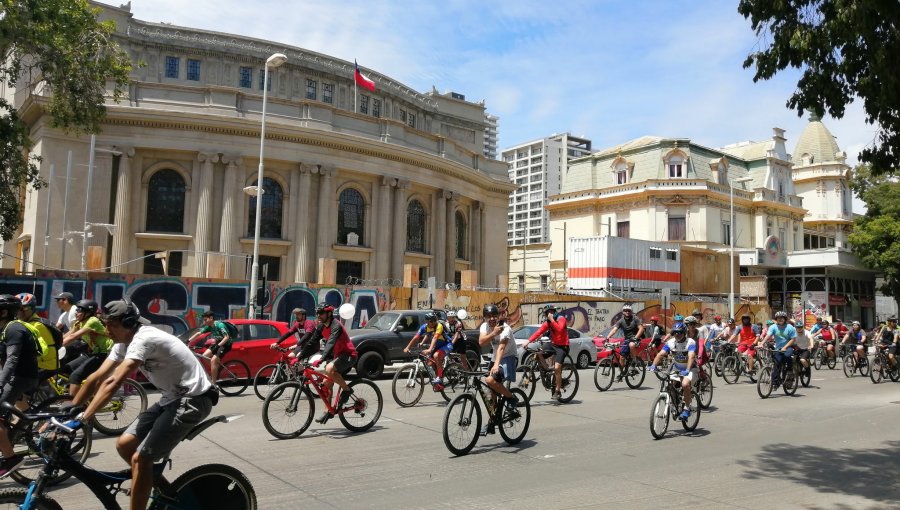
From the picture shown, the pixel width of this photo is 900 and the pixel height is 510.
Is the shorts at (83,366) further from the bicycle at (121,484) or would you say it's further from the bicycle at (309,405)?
the bicycle at (121,484)

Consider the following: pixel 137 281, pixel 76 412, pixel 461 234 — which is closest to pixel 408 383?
pixel 76 412

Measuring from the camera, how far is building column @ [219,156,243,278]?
34438mm

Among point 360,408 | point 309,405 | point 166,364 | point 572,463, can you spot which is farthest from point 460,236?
point 166,364

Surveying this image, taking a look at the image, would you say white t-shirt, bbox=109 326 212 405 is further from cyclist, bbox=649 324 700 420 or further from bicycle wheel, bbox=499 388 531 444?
cyclist, bbox=649 324 700 420

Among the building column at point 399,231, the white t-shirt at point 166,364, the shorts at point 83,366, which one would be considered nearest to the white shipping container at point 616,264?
the building column at point 399,231

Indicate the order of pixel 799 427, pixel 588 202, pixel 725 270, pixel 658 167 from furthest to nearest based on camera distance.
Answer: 1. pixel 588 202
2. pixel 658 167
3. pixel 725 270
4. pixel 799 427

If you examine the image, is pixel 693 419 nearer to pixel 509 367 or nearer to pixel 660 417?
pixel 660 417

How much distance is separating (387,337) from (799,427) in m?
9.91

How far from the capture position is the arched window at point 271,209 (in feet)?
120

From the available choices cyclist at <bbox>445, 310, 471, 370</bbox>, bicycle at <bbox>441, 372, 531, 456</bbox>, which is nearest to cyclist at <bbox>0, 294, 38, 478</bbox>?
bicycle at <bbox>441, 372, 531, 456</bbox>

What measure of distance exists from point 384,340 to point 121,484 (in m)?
12.7

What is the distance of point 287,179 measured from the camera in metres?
36.9

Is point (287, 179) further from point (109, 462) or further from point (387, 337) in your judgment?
point (109, 462)

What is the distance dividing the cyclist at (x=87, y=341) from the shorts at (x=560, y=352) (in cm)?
776
